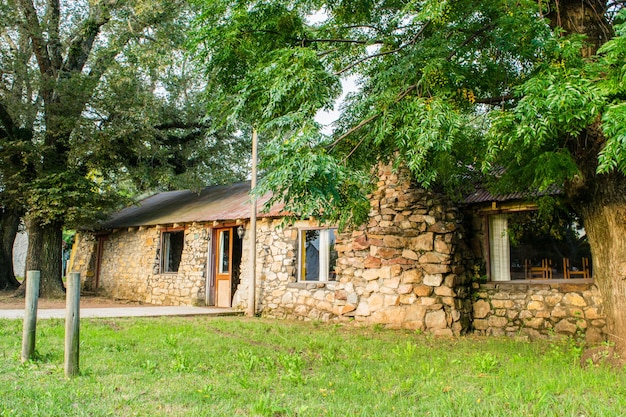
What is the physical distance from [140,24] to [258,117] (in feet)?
31.1

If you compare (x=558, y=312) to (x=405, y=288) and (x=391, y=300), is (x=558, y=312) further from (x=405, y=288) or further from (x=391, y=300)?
(x=391, y=300)

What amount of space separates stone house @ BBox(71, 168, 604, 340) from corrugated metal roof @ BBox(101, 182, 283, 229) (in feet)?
0.59

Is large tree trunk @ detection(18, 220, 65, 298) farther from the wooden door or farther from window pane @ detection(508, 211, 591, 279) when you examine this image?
window pane @ detection(508, 211, 591, 279)

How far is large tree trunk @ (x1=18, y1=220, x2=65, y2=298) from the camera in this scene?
16422 millimetres

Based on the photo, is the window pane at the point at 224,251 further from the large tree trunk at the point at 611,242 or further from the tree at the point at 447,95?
the large tree trunk at the point at 611,242

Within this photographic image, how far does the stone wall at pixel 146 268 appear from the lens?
15094mm

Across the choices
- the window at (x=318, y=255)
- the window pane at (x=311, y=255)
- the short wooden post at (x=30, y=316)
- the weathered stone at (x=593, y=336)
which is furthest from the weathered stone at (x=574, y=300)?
the short wooden post at (x=30, y=316)

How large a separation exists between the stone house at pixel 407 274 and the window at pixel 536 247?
3 cm

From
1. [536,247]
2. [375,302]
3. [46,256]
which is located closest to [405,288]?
[375,302]

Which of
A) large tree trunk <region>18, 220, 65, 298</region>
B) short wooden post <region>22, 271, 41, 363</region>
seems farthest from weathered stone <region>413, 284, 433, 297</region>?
large tree trunk <region>18, 220, 65, 298</region>

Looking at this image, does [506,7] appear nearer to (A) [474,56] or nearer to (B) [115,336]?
(A) [474,56]

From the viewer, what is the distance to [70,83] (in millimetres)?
14773

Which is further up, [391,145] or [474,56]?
[474,56]

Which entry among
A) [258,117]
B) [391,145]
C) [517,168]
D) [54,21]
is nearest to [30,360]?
[258,117]
